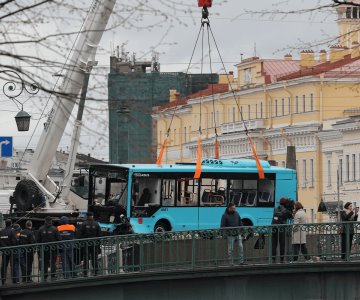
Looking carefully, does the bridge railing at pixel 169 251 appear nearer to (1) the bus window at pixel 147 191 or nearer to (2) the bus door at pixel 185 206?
(2) the bus door at pixel 185 206

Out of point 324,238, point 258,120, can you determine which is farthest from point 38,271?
point 258,120

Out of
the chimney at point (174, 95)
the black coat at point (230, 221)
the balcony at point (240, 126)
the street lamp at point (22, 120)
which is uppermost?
the chimney at point (174, 95)

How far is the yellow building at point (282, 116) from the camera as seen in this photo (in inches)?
4621

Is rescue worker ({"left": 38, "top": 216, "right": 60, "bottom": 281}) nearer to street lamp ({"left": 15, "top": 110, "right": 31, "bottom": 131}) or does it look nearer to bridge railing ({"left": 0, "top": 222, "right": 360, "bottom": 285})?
bridge railing ({"left": 0, "top": 222, "right": 360, "bottom": 285})

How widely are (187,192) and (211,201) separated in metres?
0.71

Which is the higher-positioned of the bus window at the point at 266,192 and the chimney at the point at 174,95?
the chimney at the point at 174,95

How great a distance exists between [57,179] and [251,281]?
18502mm

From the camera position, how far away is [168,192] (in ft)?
167

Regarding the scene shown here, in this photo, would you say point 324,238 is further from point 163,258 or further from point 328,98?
point 328,98

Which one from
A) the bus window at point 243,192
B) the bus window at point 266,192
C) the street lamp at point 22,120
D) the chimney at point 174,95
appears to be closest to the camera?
the street lamp at point 22,120

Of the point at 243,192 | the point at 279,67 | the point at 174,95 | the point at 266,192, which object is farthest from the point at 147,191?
the point at 174,95

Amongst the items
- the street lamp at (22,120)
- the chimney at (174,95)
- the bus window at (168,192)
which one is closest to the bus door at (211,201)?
the bus window at (168,192)

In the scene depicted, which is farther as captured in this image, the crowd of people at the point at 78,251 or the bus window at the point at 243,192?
the bus window at the point at 243,192

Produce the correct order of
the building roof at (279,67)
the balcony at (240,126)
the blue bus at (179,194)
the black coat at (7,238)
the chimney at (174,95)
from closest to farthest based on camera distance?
1. the black coat at (7,238)
2. the blue bus at (179,194)
3. the balcony at (240,126)
4. the building roof at (279,67)
5. the chimney at (174,95)
